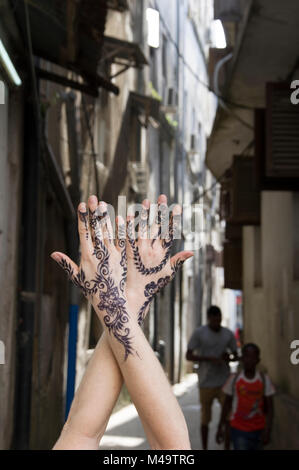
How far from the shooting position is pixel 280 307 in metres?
9.74

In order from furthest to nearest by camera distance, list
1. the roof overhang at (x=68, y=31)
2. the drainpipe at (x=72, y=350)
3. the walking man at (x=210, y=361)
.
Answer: the walking man at (x=210, y=361) < the drainpipe at (x=72, y=350) < the roof overhang at (x=68, y=31)

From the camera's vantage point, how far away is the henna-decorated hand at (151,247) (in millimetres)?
1946

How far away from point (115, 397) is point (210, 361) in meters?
7.95

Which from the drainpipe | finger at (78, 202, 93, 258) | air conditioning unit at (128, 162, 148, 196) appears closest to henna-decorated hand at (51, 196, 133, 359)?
finger at (78, 202, 93, 258)

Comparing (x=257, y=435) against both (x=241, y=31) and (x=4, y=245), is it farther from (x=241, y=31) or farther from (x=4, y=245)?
(x=241, y=31)

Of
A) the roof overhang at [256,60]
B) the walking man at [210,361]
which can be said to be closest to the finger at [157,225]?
the roof overhang at [256,60]

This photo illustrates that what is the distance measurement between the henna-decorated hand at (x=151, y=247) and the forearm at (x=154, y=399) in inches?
7.1

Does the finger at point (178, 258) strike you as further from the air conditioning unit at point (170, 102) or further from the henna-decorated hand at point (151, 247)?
the air conditioning unit at point (170, 102)

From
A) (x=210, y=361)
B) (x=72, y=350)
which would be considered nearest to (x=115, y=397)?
(x=72, y=350)

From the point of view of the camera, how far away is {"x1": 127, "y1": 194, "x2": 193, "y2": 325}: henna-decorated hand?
1.95 meters

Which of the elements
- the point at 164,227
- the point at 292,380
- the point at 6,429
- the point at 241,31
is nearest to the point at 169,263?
the point at 164,227

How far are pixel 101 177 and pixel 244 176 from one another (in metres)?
2.19

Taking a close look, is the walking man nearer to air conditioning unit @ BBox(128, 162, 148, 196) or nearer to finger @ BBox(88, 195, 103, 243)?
air conditioning unit @ BBox(128, 162, 148, 196)
